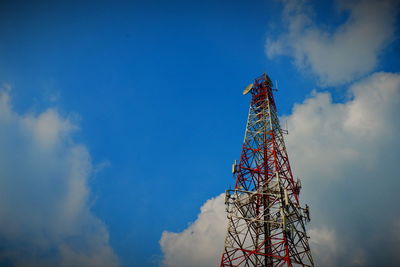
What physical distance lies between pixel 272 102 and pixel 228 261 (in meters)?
21.9

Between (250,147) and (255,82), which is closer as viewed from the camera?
(250,147)

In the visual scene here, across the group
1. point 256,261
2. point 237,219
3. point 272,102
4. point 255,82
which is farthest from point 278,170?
point 255,82

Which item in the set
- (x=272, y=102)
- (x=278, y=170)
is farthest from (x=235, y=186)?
(x=272, y=102)

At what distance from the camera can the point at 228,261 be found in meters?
22.6

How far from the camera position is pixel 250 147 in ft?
99.8

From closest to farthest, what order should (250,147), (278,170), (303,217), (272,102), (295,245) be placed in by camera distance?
1. (295,245)
2. (303,217)
3. (278,170)
4. (250,147)
5. (272,102)

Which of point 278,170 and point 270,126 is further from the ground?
point 270,126

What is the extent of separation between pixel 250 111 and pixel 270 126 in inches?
200

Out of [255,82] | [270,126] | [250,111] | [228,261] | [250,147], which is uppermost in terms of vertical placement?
[255,82]

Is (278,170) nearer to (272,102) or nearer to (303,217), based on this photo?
(303,217)

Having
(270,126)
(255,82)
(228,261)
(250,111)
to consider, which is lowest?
(228,261)

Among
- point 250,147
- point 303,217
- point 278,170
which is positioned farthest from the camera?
point 250,147

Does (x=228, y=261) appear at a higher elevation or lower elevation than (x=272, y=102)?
lower

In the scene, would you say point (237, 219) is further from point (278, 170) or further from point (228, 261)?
point (278, 170)
